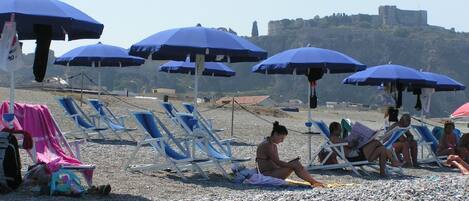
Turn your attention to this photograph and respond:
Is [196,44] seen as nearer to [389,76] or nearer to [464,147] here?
[389,76]

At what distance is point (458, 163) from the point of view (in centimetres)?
1052

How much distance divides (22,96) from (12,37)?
23.1m

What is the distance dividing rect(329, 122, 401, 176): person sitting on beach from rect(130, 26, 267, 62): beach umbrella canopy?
1.55 m

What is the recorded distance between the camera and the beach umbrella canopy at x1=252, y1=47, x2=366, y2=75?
31.3 feet

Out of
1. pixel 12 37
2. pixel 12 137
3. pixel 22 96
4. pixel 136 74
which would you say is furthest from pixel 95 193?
pixel 136 74

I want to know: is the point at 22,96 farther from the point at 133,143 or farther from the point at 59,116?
the point at 133,143

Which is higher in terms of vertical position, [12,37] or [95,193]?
[12,37]

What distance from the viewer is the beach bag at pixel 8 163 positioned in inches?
247

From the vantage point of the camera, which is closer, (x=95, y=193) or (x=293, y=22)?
(x=95, y=193)

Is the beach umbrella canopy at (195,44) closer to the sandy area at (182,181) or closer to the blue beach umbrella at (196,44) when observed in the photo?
the blue beach umbrella at (196,44)

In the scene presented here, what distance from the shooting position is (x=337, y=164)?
962 cm

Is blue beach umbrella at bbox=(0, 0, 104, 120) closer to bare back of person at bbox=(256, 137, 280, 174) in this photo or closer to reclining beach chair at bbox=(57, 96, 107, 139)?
bare back of person at bbox=(256, 137, 280, 174)

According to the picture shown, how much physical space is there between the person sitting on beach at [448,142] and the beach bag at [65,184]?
6807 mm

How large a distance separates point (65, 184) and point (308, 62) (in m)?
4.10
